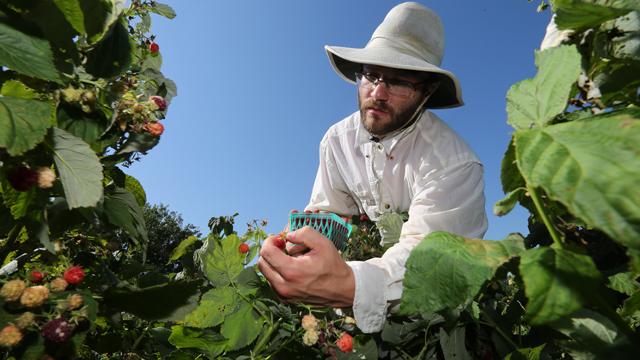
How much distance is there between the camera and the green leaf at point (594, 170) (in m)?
0.42

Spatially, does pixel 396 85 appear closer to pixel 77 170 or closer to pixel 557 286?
pixel 77 170

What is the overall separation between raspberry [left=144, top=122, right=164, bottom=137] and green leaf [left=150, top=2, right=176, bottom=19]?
1517 millimetres

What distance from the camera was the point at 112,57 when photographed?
1.13 metres

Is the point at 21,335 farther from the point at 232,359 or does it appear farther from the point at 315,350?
the point at 315,350

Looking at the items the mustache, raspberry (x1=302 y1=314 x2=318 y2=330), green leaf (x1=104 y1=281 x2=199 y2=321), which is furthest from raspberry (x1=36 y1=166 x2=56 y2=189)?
the mustache

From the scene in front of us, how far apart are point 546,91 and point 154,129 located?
950 mm

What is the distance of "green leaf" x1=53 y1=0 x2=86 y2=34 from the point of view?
965 millimetres

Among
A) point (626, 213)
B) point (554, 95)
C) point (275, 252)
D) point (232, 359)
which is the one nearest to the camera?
point (626, 213)

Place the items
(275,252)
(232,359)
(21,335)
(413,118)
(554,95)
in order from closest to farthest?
(554,95)
(21,335)
(232,359)
(275,252)
(413,118)

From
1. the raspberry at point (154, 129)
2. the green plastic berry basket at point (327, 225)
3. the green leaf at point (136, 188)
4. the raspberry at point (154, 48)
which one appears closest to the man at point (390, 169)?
the green plastic berry basket at point (327, 225)

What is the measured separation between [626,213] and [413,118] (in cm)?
233

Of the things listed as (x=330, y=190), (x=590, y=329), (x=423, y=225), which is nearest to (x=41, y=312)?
(x=590, y=329)

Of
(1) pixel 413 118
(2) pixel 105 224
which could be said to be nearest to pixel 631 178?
(2) pixel 105 224

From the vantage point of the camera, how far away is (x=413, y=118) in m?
2.70
